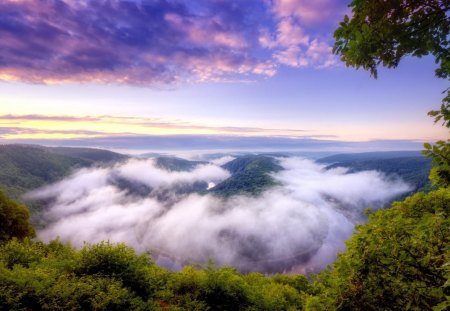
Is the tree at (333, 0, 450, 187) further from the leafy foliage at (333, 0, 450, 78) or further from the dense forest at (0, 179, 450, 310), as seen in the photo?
the dense forest at (0, 179, 450, 310)

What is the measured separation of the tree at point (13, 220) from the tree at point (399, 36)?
161 feet

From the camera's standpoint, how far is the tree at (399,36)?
23.4 ft

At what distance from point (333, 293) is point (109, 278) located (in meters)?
15.1

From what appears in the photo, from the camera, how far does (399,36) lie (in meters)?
7.64

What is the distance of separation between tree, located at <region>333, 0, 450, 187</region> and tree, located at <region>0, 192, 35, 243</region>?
1931 inches

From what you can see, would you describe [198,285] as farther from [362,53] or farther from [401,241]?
[362,53]

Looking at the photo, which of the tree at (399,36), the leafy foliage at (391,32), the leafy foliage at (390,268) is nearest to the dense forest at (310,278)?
the leafy foliage at (390,268)

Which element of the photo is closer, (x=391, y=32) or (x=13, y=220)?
(x=391, y=32)

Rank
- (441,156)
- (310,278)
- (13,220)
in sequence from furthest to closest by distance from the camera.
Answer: (13,220)
(310,278)
(441,156)

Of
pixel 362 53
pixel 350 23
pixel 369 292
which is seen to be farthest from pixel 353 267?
pixel 350 23

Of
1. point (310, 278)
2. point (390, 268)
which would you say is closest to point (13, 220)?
point (310, 278)

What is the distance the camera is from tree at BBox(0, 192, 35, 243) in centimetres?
4150

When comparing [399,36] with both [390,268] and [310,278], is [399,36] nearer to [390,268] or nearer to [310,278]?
[390,268]

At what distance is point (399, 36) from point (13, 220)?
53.4 metres
